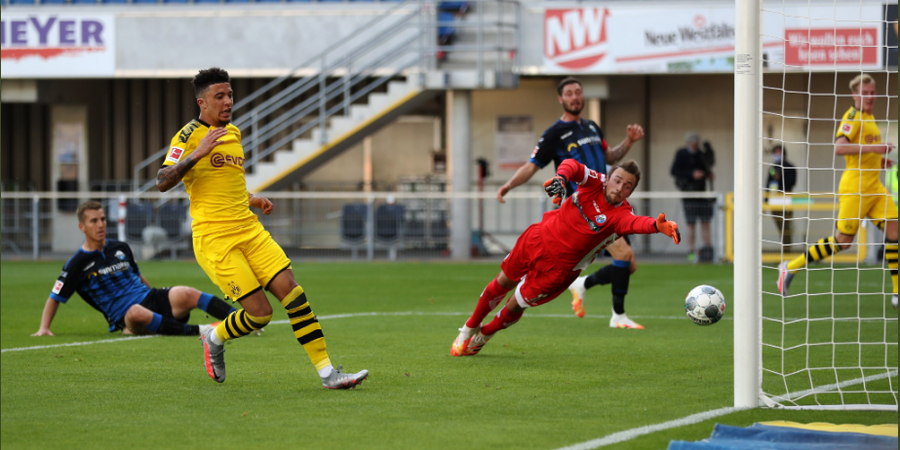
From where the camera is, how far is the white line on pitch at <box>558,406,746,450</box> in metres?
4.08

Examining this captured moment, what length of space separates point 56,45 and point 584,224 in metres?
17.2

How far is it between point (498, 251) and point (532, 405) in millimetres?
13993

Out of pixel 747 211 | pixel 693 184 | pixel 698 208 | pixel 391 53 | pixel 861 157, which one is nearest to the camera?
pixel 747 211

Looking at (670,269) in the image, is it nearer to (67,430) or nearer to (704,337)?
(704,337)

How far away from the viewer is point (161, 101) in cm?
2481

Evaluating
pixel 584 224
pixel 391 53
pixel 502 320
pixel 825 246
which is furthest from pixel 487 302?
pixel 391 53

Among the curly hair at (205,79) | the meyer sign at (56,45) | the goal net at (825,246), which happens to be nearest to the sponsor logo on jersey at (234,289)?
the curly hair at (205,79)

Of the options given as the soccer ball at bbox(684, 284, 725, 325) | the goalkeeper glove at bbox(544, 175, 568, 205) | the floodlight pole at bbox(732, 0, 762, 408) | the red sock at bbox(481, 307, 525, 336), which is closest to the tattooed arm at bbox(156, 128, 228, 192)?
the goalkeeper glove at bbox(544, 175, 568, 205)

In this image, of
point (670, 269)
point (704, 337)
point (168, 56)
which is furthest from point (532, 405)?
point (168, 56)

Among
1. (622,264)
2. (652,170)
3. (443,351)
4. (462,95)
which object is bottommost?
(443,351)

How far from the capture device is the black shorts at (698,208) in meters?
Result: 17.1

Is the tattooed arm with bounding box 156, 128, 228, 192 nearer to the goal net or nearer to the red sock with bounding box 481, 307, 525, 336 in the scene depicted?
the red sock with bounding box 481, 307, 525, 336

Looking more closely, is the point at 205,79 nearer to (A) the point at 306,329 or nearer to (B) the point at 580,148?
(A) the point at 306,329

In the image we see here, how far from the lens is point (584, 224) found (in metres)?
6.32
